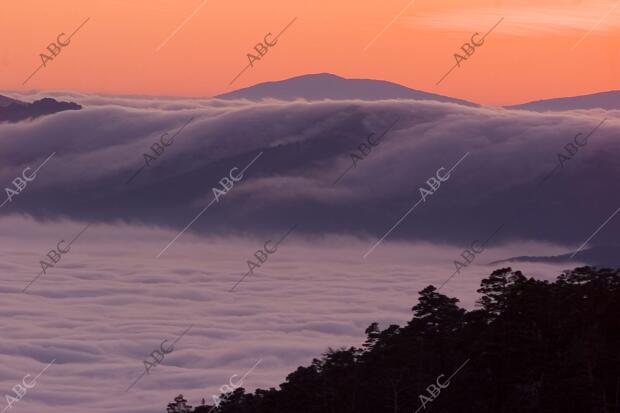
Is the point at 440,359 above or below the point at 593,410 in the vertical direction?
above

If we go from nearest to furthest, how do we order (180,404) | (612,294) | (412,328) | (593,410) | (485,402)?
(593,410) → (485,402) → (612,294) → (412,328) → (180,404)

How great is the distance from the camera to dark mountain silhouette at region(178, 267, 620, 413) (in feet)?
248

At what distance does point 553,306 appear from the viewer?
273ft

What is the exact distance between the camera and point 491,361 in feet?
265

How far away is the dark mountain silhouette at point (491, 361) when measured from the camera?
75.6 metres

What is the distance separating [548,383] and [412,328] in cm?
1746

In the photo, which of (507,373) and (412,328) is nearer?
(507,373)

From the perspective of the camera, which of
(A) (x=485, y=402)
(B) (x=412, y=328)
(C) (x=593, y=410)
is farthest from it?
(B) (x=412, y=328)

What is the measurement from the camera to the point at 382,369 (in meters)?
81.7

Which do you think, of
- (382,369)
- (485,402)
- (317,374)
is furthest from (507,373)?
(317,374)

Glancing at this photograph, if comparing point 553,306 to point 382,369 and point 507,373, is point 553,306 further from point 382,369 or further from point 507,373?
point 382,369

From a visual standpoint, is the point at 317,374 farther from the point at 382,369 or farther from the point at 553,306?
the point at 553,306

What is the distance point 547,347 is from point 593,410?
910 centimetres

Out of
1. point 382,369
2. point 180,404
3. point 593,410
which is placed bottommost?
point 593,410
